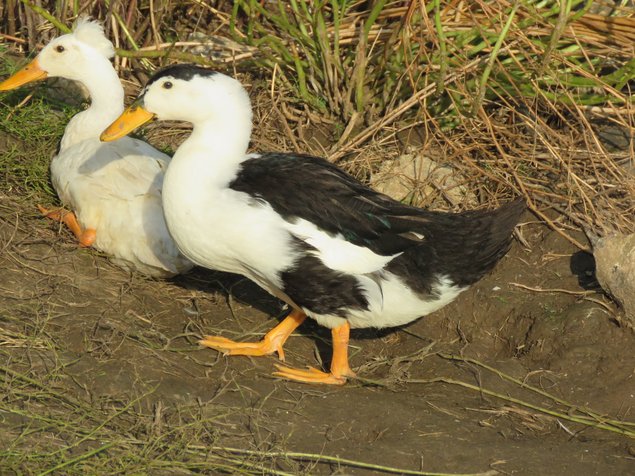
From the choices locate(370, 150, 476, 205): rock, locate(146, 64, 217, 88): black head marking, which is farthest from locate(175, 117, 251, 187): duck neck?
locate(370, 150, 476, 205): rock

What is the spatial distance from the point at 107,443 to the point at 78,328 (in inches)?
38.3

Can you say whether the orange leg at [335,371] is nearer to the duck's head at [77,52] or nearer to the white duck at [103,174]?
the white duck at [103,174]

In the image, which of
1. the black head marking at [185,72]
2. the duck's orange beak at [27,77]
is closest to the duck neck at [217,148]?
the black head marking at [185,72]

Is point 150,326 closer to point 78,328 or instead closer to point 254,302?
point 78,328

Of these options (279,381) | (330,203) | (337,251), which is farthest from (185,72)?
(279,381)

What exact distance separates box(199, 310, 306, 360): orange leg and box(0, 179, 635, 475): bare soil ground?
0.16ft

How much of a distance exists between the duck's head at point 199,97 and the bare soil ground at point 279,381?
1.06 meters

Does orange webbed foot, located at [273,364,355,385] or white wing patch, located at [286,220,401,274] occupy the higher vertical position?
white wing patch, located at [286,220,401,274]

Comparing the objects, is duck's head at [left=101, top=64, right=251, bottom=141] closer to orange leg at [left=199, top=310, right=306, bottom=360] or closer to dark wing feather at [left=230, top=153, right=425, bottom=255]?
dark wing feather at [left=230, top=153, right=425, bottom=255]

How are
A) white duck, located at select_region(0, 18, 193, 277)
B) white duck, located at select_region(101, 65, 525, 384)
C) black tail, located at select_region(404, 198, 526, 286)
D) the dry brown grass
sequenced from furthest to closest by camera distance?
the dry brown grass, white duck, located at select_region(0, 18, 193, 277), black tail, located at select_region(404, 198, 526, 286), white duck, located at select_region(101, 65, 525, 384)

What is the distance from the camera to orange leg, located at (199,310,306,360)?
4.60 metres

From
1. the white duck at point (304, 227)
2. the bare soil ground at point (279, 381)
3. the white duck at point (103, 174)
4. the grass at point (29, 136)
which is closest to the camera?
the bare soil ground at point (279, 381)

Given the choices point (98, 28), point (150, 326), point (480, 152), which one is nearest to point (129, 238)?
point (150, 326)

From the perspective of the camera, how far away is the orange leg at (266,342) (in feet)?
15.1
